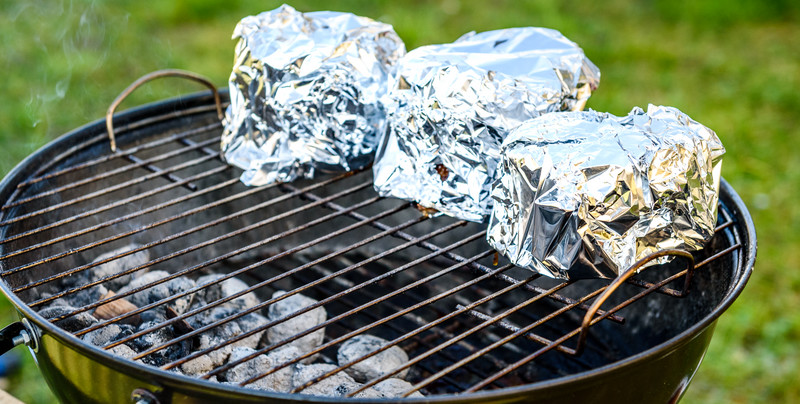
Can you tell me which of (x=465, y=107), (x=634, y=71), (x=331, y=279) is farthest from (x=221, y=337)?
(x=634, y=71)

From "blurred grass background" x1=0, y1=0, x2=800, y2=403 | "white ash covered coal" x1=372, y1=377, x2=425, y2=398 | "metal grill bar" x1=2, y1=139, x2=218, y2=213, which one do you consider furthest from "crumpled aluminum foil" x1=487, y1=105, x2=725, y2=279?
"blurred grass background" x1=0, y1=0, x2=800, y2=403

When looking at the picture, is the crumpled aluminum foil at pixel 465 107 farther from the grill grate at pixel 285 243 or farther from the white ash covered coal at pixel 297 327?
the white ash covered coal at pixel 297 327

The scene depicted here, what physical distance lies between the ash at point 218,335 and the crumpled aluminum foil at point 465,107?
1.26ft

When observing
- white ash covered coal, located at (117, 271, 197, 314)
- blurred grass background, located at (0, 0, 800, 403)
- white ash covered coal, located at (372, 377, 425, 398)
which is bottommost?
blurred grass background, located at (0, 0, 800, 403)

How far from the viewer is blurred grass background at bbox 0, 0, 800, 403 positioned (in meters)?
2.61

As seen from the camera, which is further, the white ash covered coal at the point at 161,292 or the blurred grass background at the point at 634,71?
the blurred grass background at the point at 634,71

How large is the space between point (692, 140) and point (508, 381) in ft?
2.57

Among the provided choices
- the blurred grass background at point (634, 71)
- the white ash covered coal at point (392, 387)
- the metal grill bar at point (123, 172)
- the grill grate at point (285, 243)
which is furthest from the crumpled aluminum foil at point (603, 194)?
the blurred grass background at point (634, 71)

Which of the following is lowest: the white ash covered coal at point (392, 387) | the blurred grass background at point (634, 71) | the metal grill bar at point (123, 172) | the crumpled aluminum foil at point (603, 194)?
the blurred grass background at point (634, 71)

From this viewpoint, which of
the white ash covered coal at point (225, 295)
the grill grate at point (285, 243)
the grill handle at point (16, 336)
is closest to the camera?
the grill handle at point (16, 336)

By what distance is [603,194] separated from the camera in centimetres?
131

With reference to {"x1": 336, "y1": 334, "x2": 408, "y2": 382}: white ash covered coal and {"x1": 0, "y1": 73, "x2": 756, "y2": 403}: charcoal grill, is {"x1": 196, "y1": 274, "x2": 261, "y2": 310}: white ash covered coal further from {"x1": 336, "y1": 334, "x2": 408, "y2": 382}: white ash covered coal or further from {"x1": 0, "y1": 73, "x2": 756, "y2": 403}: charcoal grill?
{"x1": 336, "y1": 334, "x2": 408, "y2": 382}: white ash covered coal

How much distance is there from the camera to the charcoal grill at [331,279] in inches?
47.5

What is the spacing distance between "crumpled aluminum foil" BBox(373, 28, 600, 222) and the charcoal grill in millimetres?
70
